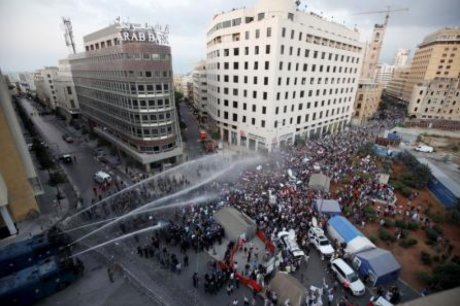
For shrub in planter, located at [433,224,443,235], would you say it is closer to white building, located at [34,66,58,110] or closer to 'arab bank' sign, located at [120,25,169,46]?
'arab bank' sign, located at [120,25,169,46]

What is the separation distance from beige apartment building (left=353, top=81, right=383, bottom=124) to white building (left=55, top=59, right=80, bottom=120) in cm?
8294

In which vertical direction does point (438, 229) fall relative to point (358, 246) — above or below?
below

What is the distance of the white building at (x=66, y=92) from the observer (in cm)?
6081

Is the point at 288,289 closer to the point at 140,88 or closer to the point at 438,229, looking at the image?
the point at 438,229

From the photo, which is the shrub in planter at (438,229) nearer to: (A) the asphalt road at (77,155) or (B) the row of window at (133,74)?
(B) the row of window at (133,74)

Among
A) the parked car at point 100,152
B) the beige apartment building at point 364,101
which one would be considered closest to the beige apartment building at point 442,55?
the beige apartment building at point 364,101

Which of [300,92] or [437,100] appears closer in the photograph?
[300,92]

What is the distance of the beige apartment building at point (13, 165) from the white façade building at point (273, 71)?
30.7 m

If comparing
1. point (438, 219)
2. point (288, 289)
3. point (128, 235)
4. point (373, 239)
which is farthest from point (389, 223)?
point (128, 235)

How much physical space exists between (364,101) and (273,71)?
48039 millimetres

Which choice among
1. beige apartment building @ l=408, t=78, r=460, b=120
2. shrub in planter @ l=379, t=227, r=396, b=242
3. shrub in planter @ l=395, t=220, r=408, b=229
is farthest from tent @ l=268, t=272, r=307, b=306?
beige apartment building @ l=408, t=78, r=460, b=120

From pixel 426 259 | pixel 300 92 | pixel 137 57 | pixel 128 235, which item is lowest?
pixel 426 259

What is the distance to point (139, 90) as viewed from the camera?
29.1 meters

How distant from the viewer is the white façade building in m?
34.6
